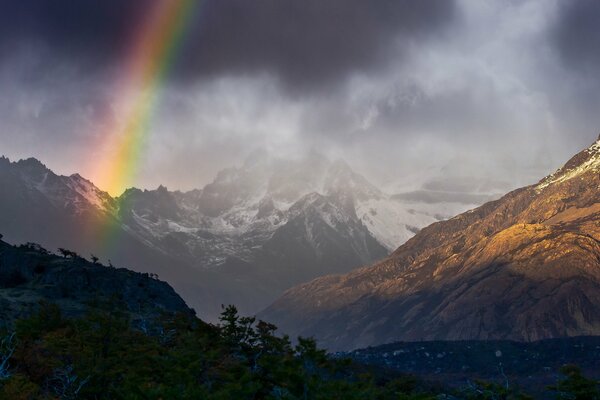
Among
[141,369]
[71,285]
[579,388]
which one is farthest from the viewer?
[71,285]

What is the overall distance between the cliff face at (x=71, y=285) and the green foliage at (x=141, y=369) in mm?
38698

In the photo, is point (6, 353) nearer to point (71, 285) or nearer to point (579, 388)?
point (71, 285)

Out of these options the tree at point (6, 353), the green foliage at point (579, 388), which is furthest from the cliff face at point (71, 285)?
the green foliage at point (579, 388)

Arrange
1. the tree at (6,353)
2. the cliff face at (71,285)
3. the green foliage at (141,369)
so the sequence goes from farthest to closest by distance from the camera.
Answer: the cliff face at (71,285) → the tree at (6,353) → the green foliage at (141,369)

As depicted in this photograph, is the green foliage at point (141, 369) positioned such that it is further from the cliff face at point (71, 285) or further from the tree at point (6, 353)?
the cliff face at point (71, 285)

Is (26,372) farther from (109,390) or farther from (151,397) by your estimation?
(151,397)

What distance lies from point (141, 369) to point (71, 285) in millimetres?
87313

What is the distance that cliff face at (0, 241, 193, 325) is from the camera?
511 ft

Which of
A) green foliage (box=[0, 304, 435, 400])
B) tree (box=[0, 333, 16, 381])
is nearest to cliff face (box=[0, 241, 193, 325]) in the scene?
green foliage (box=[0, 304, 435, 400])

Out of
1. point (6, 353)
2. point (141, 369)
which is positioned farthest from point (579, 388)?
point (6, 353)

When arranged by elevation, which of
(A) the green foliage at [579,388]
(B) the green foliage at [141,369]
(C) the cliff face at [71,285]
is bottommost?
(A) the green foliage at [579,388]

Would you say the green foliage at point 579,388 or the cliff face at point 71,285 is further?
the cliff face at point 71,285

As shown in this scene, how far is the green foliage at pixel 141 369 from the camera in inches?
3253

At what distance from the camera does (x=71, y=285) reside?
565 ft
